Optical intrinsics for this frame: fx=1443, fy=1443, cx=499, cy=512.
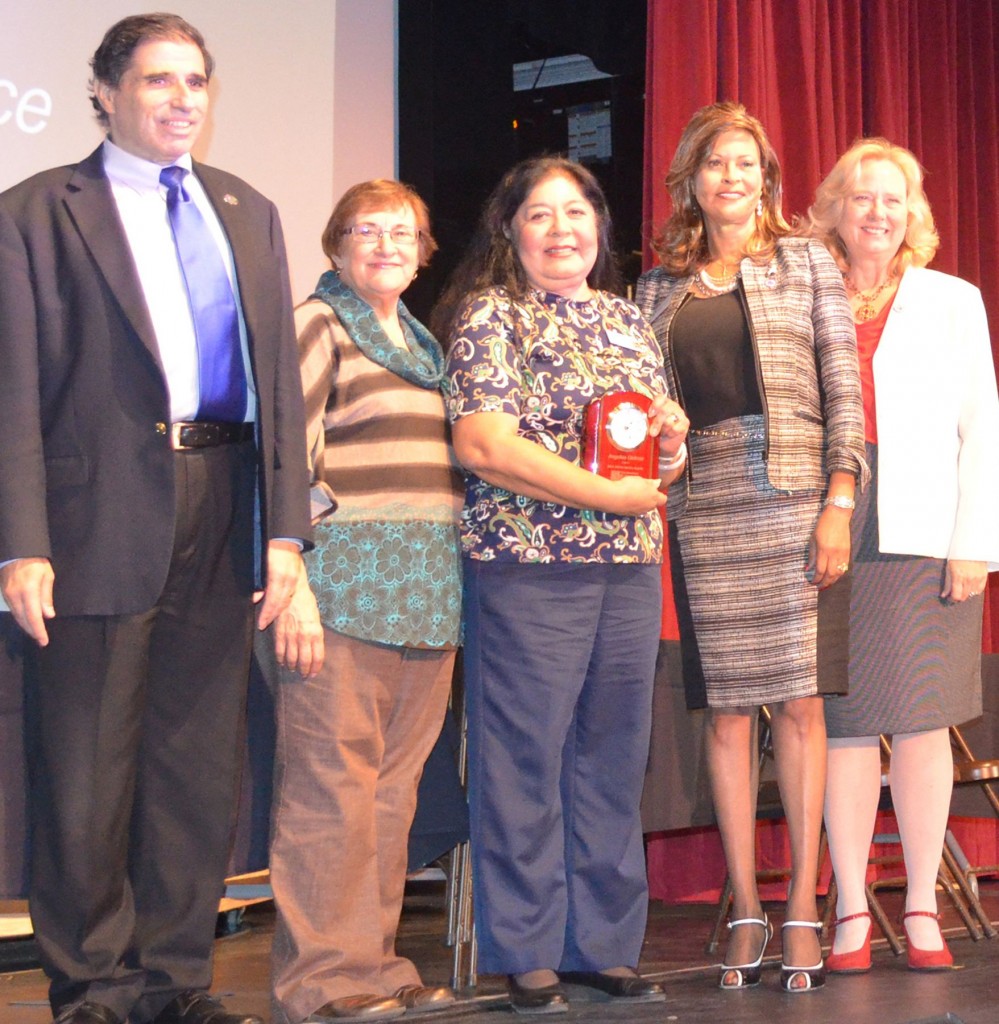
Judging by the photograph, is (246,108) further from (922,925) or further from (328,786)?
(922,925)

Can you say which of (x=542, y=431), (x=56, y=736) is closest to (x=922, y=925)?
(x=542, y=431)

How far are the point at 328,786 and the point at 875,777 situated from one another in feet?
3.97

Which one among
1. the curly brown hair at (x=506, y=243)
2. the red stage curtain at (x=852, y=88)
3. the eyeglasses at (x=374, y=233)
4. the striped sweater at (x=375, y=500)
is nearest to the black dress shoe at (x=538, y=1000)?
the striped sweater at (x=375, y=500)

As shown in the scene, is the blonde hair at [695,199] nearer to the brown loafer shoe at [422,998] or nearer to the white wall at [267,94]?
the white wall at [267,94]

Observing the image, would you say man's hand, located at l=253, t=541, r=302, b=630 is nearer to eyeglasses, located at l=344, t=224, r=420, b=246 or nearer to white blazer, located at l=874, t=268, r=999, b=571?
eyeglasses, located at l=344, t=224, r=420, b=246

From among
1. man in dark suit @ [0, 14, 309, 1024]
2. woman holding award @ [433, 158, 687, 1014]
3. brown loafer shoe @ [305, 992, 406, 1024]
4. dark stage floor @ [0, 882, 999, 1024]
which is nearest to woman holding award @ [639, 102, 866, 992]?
dark stage floor @ [0, 882, 999, 1024]

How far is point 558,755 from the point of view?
258 cm

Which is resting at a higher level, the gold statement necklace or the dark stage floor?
the gold statement necklace

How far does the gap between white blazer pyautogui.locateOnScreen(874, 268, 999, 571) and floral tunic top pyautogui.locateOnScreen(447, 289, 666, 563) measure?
1.91ft

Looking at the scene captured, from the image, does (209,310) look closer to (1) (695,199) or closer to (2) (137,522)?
(2) (137,522)

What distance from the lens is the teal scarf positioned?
8.42 feet

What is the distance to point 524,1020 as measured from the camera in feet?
8.02

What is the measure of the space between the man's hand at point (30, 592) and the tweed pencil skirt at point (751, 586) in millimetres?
1308

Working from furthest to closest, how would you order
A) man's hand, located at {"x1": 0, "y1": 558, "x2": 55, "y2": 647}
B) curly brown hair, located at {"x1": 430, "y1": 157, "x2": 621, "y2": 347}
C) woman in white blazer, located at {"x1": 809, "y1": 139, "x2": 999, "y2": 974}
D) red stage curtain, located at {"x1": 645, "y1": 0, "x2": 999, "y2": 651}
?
red stage curtain, located at {"x1": 645, "y1": 0, "x2": 999, "y2": 651}
woman in white blazer, located at {"x1": 809, "y1": 139, "x2": 999, "y2": 974}
curly brown hair, located at {"x1": 430, "y1": 157, "x2": 621, "y2": 347}
man's hand, located at {"x1": 0, "y1": 558, "x2": 55, "y2": 647}
